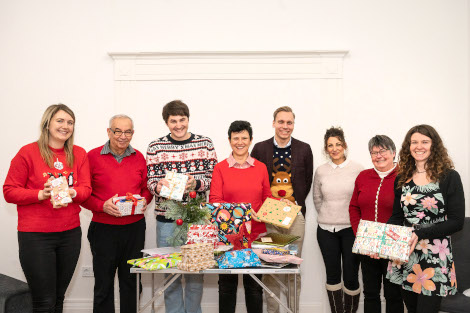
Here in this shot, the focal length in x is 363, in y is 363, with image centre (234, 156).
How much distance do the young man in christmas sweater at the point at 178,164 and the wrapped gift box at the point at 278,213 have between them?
494 millimetres

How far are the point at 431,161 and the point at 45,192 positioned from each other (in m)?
2.54

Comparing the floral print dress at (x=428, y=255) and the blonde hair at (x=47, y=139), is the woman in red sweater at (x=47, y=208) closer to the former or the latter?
the blonde hair at (x=47, y=139)

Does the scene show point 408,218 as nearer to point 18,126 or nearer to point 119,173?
point 119,173

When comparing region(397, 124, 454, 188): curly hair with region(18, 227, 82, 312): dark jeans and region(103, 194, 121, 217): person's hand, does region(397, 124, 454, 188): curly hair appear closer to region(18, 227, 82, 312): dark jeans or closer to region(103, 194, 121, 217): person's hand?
region(103, 194, 121, 217): person's hand

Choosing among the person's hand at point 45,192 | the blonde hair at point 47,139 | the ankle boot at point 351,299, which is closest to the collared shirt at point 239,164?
the blonde hair at point 47,139

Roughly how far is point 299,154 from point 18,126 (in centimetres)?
303

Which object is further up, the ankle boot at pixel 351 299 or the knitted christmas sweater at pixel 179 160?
the knitted christmas sweater at pixel 179 160

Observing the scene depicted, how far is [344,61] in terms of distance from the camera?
3.88 meters

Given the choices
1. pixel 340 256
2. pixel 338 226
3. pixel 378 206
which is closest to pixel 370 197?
pixel 378 206

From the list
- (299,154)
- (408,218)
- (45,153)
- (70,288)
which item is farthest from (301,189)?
(70,288)

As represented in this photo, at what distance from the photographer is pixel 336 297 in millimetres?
3236

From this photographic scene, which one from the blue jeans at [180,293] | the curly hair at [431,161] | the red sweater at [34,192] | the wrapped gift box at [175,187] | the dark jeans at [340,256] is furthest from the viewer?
the dark jeans at [340,256]

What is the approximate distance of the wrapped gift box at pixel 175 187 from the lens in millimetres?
2564

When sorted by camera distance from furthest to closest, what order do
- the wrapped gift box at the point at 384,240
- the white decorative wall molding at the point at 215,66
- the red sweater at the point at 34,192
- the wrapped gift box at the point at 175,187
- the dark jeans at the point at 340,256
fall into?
1. the white decorative wall molding at the point at 215,66
2. the dark jeans at the point at 340,256
3. the wrapped gift box at the point at 175,187
4. the red sweater at the point at 34,192
5. the wrapped gift box at the point at 384,240
